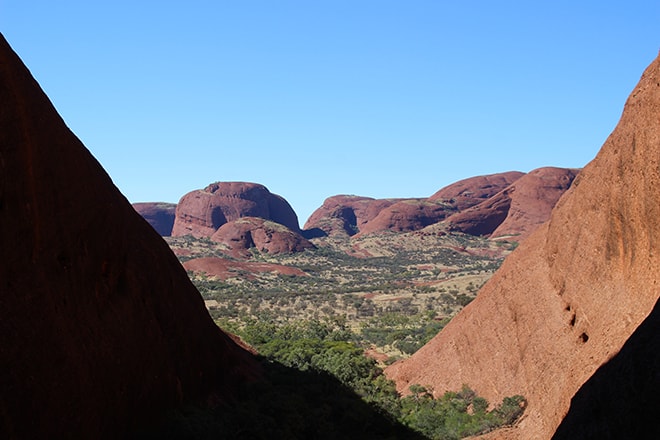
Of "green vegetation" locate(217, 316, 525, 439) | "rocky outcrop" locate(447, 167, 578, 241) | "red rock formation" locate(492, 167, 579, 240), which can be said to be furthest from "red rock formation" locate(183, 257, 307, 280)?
"red rock formation" locate(492, 167, 579, 240)

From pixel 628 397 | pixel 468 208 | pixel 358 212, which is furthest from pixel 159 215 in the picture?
pixel 628 397

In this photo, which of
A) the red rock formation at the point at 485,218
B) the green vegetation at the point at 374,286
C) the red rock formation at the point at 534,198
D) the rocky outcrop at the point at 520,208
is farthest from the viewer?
the red rock formation at the point at 485,218

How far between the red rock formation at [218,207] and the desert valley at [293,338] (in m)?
109

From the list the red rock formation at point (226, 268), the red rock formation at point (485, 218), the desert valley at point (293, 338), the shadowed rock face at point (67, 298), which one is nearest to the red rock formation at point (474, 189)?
the red rock formation at point (485, 218)

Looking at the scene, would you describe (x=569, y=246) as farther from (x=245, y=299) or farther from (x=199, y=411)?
(x=245, y=299)

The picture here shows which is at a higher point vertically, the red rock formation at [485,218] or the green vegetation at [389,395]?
the red rock formation at [485,218]

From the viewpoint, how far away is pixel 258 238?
387 feet

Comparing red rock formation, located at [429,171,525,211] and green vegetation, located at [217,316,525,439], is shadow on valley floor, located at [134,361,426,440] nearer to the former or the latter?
green vegetation, located at [217,316,525,439]

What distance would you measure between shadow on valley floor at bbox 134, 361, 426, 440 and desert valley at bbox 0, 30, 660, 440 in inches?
2.7

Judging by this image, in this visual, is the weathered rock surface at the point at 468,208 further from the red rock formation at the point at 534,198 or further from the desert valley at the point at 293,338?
the desert valley at the point at 293,338

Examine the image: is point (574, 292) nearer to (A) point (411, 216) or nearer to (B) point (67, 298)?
(B) point (67, 298)

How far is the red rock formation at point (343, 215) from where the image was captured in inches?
6778

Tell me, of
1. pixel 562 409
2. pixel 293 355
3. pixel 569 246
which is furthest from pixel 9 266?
pixel 293 355

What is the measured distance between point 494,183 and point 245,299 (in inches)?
4379
